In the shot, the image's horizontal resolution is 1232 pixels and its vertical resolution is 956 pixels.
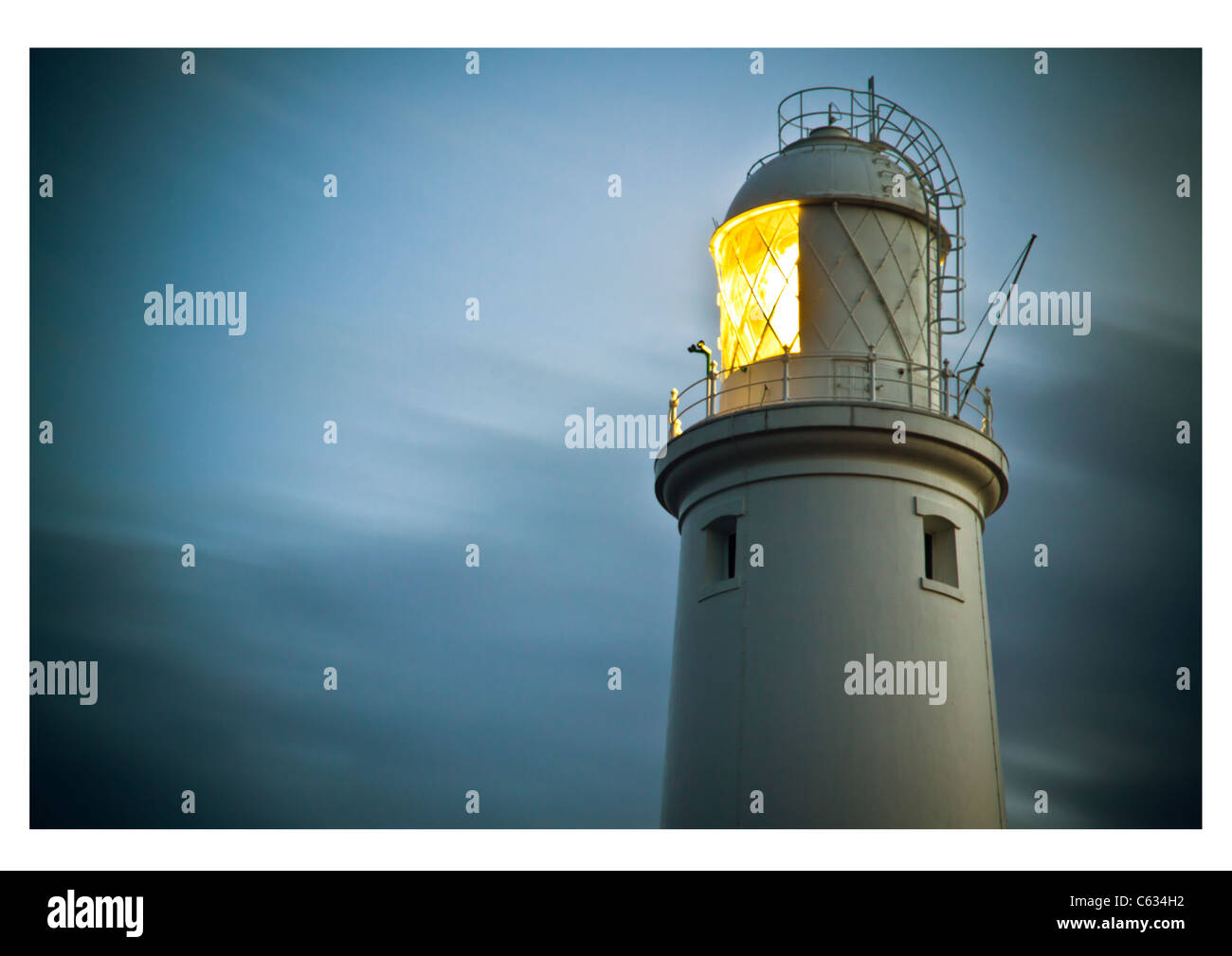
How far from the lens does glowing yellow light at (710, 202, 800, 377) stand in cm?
2089

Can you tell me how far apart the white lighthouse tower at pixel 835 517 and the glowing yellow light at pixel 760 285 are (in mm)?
25

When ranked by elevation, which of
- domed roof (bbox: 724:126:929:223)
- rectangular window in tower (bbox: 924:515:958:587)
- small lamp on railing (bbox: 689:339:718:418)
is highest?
domed roof (bbox: 724:126:929:223)

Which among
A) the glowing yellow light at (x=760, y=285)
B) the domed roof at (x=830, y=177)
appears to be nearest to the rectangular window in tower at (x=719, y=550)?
the glowing yellow light at (x=760, y=285)

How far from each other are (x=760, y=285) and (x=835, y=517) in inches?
139

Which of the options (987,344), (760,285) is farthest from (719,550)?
(987,344)

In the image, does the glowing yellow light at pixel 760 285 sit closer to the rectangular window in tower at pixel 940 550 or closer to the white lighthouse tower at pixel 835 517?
the white lighthouse tower at pixel 835 517

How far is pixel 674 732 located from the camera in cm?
2034

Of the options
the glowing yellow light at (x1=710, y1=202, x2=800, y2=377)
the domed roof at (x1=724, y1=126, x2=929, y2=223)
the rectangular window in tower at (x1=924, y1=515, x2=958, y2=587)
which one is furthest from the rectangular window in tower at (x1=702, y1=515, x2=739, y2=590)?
the domed roof at (x1=724, y1=126, x2=929, y2=223)

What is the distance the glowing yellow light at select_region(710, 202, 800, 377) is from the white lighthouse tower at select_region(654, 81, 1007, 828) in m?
0.03

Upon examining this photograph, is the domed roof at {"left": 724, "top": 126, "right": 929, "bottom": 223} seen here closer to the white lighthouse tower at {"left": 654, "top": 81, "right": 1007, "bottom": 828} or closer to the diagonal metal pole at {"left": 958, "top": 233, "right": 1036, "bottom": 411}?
the white lighthouse tower at {"left": 654, "top": 81, "right": 1007, "bottom": 828}

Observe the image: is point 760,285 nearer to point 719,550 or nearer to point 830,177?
point 830,177

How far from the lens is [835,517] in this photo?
19.6 meters
